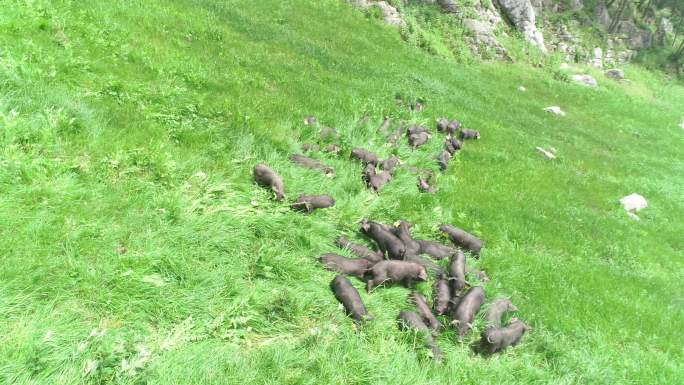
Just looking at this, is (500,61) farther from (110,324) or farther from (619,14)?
(619,14)

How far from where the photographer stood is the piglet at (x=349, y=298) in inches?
225

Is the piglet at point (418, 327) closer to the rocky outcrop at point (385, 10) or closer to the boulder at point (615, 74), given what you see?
the rocky outcrop at point (385, 10)

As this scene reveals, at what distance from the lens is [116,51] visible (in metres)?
10.3

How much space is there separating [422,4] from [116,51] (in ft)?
79.2

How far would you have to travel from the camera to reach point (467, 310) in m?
6.34

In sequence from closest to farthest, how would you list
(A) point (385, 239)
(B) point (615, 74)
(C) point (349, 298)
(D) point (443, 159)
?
(C) point (349, 298)
(A) point (385, 239)
(D) point (443, 159)
(B) point (615, 74)

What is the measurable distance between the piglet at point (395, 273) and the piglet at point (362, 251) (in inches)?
12.3

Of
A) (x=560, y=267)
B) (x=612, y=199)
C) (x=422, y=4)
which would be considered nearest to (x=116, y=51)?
(x=560, y=267)

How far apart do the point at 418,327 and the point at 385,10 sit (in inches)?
879

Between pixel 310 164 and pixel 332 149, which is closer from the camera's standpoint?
pixel 310 164

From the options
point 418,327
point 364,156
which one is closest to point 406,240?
point 418,327


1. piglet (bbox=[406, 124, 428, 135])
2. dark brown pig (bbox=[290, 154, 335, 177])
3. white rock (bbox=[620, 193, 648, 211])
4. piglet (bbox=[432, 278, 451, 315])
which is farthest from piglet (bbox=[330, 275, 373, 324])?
white rock (bbox=[620, 193, 648, 211])

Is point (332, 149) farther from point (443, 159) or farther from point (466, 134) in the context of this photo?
point (466, 134)

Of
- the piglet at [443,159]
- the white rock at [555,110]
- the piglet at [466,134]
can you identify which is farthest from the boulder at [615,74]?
the piglet at [443,159]
